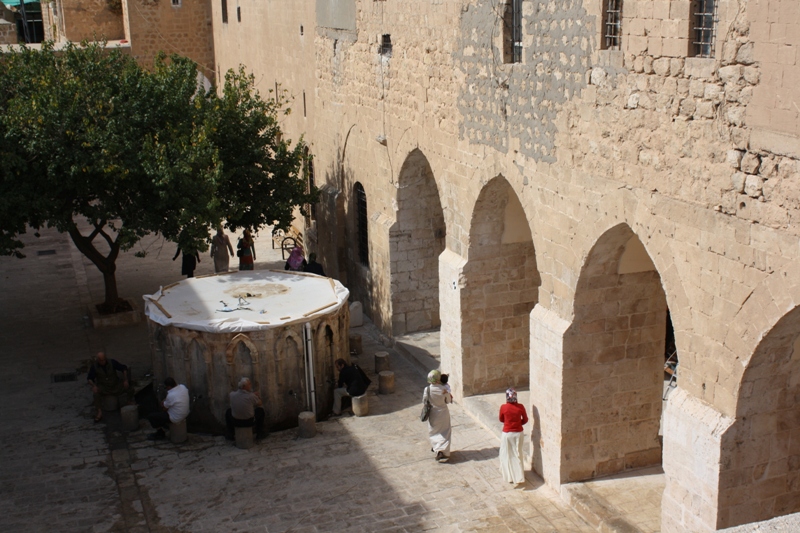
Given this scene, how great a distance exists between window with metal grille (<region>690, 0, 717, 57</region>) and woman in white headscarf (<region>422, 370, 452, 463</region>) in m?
4.56

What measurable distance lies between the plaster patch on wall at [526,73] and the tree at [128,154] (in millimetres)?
4332

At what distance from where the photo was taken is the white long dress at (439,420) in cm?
1055

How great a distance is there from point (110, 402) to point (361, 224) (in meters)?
5.54

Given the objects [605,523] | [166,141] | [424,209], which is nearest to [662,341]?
[605,523]

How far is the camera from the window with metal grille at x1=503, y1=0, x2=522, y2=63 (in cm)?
1027

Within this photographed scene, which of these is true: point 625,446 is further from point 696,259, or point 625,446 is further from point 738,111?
point 738,111

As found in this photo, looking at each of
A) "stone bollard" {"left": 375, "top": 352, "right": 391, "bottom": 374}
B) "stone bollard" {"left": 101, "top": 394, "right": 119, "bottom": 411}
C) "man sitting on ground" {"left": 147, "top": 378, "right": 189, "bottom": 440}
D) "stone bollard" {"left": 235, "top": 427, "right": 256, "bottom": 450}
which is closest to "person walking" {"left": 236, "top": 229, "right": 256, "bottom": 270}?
"stone bollard" {"left": 375, "top": 352, "right": 391, "bottom": 374}

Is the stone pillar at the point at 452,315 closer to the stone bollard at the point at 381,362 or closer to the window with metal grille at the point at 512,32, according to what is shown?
the stone bollard at the point at 381,362

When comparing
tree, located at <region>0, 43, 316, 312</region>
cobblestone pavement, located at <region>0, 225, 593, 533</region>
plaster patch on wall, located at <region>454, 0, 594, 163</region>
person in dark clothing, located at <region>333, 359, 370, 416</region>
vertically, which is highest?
plaster patch on wall, located at <region>454, 0, 594, 163</region>

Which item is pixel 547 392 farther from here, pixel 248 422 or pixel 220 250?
pixel 220 250

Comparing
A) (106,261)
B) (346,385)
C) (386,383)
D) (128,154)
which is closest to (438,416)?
(346,385)

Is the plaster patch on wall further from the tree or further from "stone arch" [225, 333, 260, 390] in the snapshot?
the tree

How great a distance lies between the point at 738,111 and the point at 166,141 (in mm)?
9188

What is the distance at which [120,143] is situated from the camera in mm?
13688
